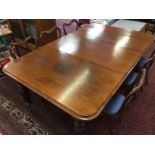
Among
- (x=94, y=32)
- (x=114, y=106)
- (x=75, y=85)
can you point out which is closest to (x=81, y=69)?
(x=75, y=85)

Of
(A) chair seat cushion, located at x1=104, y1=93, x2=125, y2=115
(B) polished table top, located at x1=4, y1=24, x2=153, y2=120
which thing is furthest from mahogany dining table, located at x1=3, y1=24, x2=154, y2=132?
(A) chair seat cushion, located at x1=104, y1=93, x2=125, y2=115

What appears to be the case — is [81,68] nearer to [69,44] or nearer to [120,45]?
[69,44]

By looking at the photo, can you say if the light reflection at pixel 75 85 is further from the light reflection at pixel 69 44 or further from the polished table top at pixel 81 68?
the light reflection at pixel 69 44

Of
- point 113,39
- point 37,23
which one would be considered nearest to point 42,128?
point 113,39

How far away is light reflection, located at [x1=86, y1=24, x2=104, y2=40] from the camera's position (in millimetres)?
2075

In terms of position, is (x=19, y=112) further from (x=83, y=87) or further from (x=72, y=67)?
(x=83, y=87)

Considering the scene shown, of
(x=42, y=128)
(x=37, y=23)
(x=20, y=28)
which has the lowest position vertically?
(x=42, y=128)

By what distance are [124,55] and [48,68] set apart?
2.63ft

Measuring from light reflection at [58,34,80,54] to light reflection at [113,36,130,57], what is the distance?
17.4 inches

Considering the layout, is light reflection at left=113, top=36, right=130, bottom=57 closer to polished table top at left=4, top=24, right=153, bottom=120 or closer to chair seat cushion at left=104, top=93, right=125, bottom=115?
polished table top at left=4, top=24, right=153, bottom=120

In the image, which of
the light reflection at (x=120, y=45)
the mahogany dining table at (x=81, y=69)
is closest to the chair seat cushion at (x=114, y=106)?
the mahogany dining table at (x=81, y=69)

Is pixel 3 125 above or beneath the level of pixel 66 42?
beneath

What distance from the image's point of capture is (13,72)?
140cm

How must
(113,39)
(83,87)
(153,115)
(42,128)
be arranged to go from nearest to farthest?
(83,87), (42,128), (153,115), (113,39)
